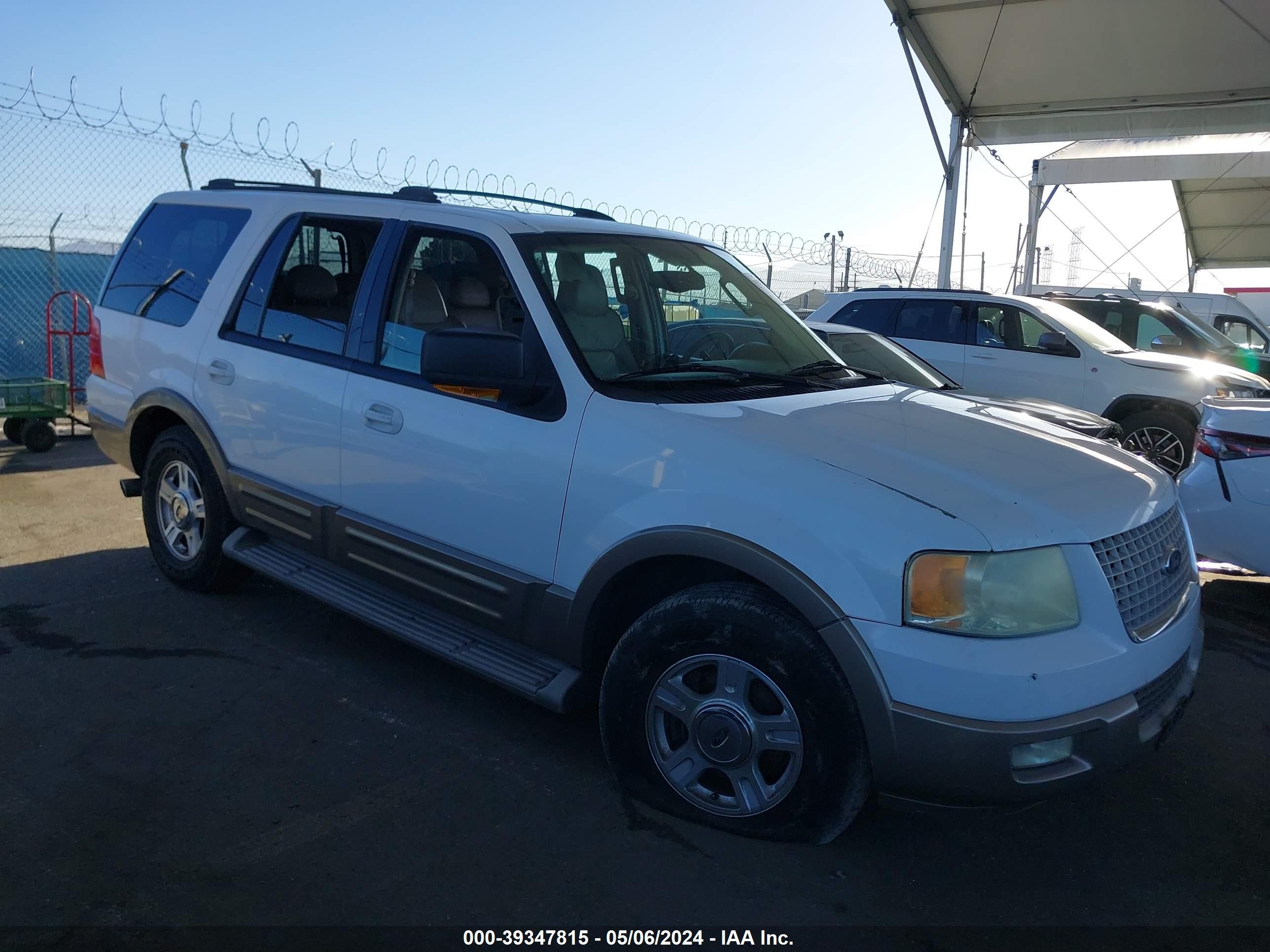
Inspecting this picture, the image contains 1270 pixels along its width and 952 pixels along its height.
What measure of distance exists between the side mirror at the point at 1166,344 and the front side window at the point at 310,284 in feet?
33.6

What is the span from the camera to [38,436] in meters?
8.74

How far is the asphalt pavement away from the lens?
2.67 meters

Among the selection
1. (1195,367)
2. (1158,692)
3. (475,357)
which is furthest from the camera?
(1195,367)

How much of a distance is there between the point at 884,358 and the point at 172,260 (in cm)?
478

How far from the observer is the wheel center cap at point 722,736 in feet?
9.36

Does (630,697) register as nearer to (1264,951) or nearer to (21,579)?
(1264,951)

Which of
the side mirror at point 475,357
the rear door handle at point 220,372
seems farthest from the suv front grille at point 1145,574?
the rear door handle at point 220,372

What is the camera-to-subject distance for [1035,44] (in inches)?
482

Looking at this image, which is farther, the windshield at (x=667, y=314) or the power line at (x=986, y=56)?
the power line at (x=986, y=56)

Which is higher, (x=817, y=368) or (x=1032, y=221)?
(x=1032, y=221)

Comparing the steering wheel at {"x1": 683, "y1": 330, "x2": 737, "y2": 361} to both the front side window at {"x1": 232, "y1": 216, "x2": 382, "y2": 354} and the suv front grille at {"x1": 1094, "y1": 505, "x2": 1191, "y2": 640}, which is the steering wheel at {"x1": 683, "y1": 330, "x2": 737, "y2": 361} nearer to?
the front side window at {"x1": 232, "y1": 216, "x2": 382, "y2": 354}

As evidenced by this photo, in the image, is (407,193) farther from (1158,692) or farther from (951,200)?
(951,200)

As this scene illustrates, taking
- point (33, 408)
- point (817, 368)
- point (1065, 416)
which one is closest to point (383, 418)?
point (817, 368)

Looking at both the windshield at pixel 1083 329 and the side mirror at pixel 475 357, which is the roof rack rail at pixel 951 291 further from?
the side mirror at pixel 475 357
